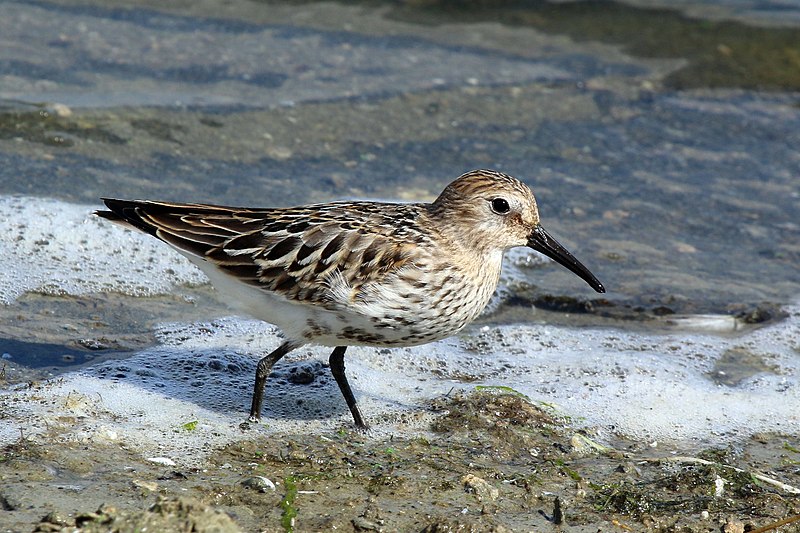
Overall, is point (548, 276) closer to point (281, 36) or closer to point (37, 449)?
point (37, 449)

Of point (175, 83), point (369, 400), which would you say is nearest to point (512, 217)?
point (369, 400)

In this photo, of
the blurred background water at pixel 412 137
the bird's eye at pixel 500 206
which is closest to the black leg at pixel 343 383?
the bird's eye at pixel 500 206

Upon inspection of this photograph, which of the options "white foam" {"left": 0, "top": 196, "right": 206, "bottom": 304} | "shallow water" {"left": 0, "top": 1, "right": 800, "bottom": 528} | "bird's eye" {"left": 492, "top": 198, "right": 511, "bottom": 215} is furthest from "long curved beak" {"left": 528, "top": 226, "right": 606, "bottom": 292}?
"white foam" {"left": 0, "top": 196, "right": 206, "bottom": 304}

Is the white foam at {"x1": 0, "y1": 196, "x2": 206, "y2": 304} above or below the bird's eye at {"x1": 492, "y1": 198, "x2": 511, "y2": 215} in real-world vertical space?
below

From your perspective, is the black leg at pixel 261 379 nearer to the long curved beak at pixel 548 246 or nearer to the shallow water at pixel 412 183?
the shallow water at pixel 412 183

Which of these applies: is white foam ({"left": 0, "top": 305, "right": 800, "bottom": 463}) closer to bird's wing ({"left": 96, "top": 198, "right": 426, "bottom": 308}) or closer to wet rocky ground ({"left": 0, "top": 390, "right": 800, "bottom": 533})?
wet rocky ground ({"left": 0, "top": 390, "right": 800, "bottom": 533})

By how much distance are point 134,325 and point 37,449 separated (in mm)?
1744

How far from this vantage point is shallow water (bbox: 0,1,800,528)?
221 inches

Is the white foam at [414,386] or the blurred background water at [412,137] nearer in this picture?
the white foam at [414,386]

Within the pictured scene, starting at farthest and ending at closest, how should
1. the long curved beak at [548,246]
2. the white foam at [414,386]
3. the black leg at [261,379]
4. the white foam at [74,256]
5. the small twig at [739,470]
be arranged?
the white foam at [74,256], the long curved beak at [548,246], the black leg at [261,379], the white foam at [414,386], the small twig at [739,470]

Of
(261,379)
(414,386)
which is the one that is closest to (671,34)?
(414,386)

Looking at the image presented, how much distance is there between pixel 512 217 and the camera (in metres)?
5.36

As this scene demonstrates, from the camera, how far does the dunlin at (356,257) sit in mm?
4934

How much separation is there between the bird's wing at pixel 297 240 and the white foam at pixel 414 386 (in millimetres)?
696
